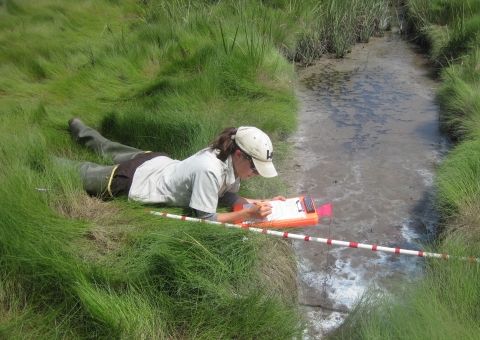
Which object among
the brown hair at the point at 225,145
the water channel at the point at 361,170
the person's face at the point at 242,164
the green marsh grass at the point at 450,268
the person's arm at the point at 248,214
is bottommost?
the water channel at the point at 361,170

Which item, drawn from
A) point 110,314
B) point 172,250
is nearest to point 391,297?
point 172,250

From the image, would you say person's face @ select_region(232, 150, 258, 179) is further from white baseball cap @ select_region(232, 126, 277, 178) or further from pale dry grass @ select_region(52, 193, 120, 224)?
pale dry grass @ select_region(52, 193, 120, 224)

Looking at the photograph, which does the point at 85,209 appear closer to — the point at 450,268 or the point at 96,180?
the point at 96,180

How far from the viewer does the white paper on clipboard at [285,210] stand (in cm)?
341

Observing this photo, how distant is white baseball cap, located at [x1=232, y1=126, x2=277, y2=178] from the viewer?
3029mm

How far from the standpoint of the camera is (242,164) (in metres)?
3.13

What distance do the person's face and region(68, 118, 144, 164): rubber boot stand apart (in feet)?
3.38

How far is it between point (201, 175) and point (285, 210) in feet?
2.35

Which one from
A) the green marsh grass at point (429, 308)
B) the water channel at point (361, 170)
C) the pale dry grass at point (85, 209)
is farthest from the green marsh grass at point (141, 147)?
the green marsh grass at point (429, 308)

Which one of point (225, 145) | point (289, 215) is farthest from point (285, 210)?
point (225, 145)

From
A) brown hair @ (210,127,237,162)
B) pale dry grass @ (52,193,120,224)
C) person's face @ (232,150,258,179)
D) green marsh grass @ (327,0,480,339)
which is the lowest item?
green marsh grass @ (327,0,480,339)

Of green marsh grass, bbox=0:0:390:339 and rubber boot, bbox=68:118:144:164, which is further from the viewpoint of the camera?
rubber boot, bbox=68:118:144:164

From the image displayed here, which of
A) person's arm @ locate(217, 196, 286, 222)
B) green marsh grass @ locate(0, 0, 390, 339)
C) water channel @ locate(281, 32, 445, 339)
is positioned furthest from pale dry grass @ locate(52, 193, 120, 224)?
water channel @ locate(281, 32, 445, 339)

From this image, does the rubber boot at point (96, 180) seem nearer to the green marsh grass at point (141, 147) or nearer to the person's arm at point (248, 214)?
the green marsh grass at point (141, 147)
